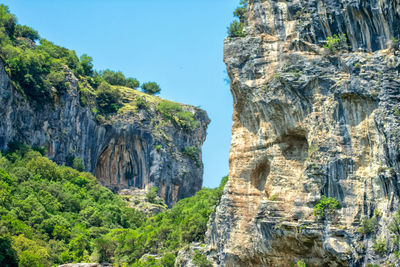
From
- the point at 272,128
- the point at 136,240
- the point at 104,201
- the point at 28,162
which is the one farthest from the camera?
the point at 104,201

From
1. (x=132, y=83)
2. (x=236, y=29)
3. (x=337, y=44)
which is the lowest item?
(x=337, y=44)

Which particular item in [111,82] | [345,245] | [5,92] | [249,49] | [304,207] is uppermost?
[111,82]

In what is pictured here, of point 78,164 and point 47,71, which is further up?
point 47,71

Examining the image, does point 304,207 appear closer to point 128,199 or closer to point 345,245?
point 345,245

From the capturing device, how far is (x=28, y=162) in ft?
187

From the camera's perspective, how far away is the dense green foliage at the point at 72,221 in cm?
4025

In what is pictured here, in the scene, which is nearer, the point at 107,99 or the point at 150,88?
the point at 107,99

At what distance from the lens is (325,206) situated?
24.9 metres

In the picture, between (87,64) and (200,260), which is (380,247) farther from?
(87,64)

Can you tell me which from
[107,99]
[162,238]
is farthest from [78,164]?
[162,238]

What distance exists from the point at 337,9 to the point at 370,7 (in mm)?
1613

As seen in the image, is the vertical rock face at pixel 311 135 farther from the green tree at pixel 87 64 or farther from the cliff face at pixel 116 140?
the green tree at pixel 87 64

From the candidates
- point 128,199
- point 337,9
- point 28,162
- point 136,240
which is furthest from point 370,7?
point 128,199

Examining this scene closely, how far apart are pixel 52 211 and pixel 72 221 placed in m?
1.96
